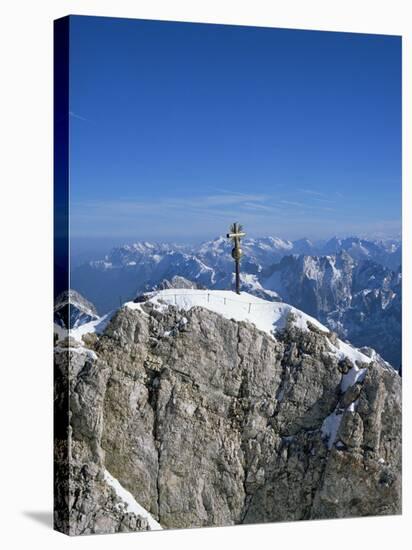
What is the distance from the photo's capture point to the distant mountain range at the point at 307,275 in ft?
75.8

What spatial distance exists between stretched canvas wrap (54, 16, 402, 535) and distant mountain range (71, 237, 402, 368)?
29mm

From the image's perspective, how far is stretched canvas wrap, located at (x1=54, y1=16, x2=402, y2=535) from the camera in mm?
22344

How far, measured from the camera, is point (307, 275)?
2434 centimetres

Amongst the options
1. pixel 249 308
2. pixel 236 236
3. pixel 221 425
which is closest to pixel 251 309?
pixel 249 308

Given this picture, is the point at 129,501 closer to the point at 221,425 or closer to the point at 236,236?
the point at 221,425

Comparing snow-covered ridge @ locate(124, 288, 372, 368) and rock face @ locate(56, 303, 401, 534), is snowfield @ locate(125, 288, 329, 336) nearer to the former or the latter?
snow-covered ridge @ locate(124, 288, 372, 368)

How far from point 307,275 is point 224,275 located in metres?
1.31

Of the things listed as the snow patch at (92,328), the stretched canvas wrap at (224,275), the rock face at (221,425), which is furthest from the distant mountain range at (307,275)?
the rock face at (221,425)

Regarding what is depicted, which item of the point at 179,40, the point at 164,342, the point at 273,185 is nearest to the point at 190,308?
the point at 164,342

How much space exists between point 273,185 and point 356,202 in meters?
1.42

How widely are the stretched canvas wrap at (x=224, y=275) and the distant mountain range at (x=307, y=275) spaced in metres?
0.03

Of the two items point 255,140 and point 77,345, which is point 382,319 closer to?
point 255,140

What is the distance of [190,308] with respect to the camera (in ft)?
76.5

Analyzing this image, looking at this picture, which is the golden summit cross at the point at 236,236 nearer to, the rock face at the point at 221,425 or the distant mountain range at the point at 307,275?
the distant mountain range at the point at 307,275
